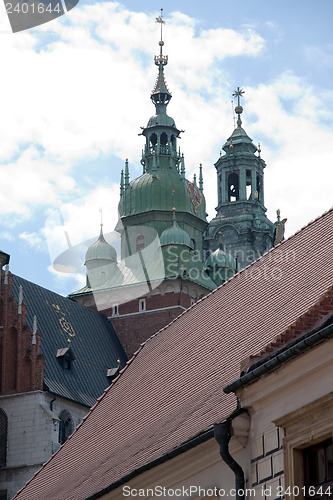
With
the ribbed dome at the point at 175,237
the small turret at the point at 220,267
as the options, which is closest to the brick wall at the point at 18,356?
the ribbed dome at the point at 175,237

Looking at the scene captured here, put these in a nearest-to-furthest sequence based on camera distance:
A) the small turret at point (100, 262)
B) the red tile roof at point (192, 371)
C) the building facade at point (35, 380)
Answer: the red tile roof at point (192, 371) → the building facade at point (35, 380) → the small turret at point (100, 262)

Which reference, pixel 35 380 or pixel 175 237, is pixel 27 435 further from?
pixel 175 237

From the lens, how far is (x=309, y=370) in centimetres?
1122

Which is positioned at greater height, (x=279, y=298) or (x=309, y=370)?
(x=279, y=298)

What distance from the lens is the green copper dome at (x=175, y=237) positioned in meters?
56.8

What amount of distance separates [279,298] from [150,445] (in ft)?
8.84

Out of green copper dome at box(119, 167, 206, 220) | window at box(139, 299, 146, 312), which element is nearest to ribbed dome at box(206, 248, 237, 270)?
green copper dome at box(119, 167, 206, 220)

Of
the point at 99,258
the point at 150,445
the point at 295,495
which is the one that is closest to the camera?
the point at 295,495

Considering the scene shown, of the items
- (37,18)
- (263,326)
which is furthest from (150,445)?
(37,18)

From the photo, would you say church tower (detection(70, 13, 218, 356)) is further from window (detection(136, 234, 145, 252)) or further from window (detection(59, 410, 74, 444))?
window (detection(59, 410, 74, 444))

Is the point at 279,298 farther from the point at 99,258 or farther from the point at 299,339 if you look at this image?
the point at 99,258

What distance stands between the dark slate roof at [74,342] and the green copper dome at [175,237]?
5.28m

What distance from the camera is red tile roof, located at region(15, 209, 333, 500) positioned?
1409 cm

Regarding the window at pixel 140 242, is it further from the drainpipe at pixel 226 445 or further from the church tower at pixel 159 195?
the drainpipe at pixel 226 445
